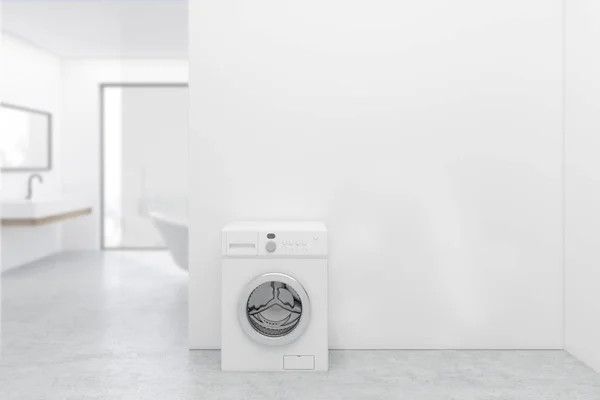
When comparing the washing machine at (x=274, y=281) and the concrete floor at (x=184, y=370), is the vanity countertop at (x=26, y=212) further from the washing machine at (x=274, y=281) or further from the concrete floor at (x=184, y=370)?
the washing machine at (x=274, y=281)

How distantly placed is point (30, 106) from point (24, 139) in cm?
41

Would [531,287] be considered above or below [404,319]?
above

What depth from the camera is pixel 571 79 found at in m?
2.99

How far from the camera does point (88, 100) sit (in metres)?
6.92

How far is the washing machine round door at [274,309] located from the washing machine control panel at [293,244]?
0.12 m

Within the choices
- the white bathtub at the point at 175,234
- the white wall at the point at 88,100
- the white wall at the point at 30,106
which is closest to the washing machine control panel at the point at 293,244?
the white bathtub at the point at 175,234

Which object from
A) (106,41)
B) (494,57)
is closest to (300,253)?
(494,57)

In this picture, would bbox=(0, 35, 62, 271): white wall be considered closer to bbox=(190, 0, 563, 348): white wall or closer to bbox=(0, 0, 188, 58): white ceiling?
bbox=(0, 0, 188, 58): white ceiling

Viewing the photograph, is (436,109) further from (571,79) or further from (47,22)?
(47,22)

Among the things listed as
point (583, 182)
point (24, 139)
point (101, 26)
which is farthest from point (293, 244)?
point (24, 139)

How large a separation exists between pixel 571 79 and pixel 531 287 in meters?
1.18

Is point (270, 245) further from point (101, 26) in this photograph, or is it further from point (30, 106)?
point (30, 106)

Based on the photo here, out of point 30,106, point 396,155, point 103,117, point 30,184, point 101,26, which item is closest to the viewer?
point 396,155

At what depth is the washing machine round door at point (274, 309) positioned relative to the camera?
2.76 metres
